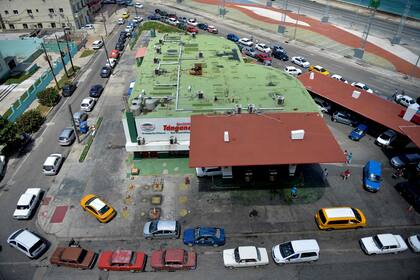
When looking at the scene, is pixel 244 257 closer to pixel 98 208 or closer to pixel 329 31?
pixel 98 208

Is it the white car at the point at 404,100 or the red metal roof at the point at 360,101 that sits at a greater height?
the red metal roof at the point at 360,101

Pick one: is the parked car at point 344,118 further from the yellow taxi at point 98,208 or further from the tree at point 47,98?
the tree at point 47,98

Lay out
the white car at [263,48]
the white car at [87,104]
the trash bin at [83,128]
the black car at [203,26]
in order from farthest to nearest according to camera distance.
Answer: the black car at [203,26]
the white car at [263,48]
the white car at [87,104]
the trash bin at [83,128]

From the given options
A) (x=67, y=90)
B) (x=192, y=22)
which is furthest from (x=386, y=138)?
(x=192, y=22)

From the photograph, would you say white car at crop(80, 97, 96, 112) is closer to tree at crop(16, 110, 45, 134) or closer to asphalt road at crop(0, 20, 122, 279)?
asphalt road at crop(0, 20, 122, 279)

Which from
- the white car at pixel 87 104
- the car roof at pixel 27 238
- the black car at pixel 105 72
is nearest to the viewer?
the car roof at pixel 27 238

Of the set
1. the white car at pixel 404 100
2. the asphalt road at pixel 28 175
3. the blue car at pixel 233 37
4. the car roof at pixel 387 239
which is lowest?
the asphalt road at pixel 28 175

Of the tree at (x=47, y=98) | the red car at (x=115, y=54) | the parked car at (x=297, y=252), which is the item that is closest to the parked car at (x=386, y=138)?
the parked car at (x=297, y=252)
